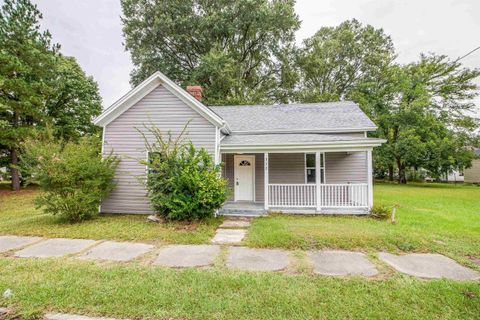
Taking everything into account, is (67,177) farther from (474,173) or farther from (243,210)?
(474,173)

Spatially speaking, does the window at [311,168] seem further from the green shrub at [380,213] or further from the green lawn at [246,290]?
the green lawn at [246,290]

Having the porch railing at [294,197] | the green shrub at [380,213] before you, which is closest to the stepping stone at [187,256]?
the porch railing at [294,197]

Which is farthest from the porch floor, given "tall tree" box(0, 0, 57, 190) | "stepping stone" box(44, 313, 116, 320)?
"tall tree" box(0, 0, 57, 190)

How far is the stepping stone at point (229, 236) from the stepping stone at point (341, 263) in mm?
1856

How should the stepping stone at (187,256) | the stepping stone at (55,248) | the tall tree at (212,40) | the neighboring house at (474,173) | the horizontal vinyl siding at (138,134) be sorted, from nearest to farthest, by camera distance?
the stepping stone at (187,256) → the stepping stone at (55,248) → the horizontal vinyl siding at (138,134) → the tall tree at (212,40) → the neighboring house at (474,173)

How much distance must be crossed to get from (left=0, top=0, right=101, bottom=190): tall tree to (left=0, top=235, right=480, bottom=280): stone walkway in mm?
8473

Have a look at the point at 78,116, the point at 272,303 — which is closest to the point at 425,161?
the point at 272,303

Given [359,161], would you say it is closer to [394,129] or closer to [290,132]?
[290,132]

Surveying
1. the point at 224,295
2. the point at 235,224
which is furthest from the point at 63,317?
the point at 235,224

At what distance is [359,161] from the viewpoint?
10664 mm

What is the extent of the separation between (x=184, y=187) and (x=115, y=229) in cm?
226

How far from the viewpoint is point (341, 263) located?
4.52 metres

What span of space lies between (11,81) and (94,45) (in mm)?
5625

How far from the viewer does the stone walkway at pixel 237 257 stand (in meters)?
4.24
